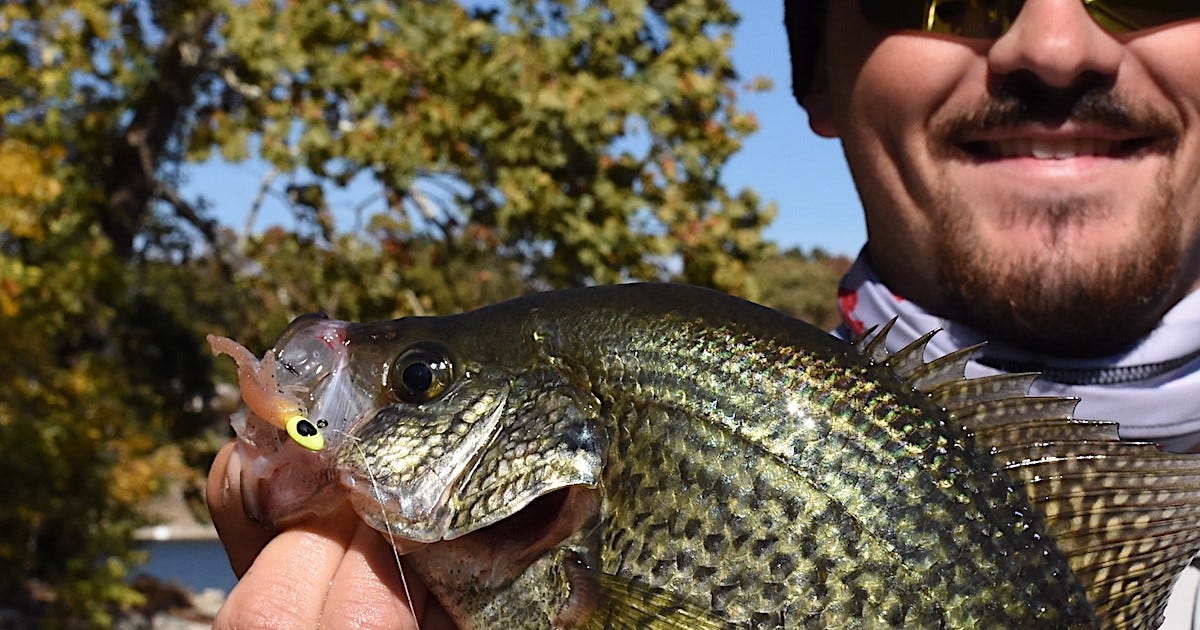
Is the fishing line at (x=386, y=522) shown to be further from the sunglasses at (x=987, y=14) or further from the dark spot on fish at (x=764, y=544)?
the sunglasses at (x=987, y=14)

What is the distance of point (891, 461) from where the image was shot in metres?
1.51

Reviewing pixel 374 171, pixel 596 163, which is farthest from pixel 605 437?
pixel 374 171

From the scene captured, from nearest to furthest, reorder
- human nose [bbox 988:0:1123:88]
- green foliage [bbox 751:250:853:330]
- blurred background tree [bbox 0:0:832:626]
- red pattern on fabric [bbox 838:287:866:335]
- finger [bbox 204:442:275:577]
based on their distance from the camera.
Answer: finger [bbox 204:442:275:577], human nose [bbox 988:0:1123:88], red pattern on fabric [bbox 838:287:866:335], blurred background tree [bbox 0:0:832:626], green foliage [bbox 751:250:853:330]

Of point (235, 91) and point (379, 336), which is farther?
point (235, 91)

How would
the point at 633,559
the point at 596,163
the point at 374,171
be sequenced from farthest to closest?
the point at 374,171
the point at 596,163
the point at 633,559

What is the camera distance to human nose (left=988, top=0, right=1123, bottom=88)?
2277mm

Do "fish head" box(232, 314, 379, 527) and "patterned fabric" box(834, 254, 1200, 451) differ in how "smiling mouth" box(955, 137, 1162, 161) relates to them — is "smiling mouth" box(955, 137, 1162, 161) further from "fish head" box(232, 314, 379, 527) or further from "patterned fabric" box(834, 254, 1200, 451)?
"fish head" box(232, 314, 379, 527)

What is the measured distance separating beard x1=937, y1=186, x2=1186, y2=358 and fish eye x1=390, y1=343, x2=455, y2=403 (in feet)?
4.72

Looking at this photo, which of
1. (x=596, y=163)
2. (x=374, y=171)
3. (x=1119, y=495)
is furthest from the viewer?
(x=374, y=171)

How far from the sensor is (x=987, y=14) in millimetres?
2414

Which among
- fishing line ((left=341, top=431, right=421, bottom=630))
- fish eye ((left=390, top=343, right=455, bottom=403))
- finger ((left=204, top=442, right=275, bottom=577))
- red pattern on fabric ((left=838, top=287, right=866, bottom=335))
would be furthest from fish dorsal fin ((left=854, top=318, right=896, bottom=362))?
red pattern on fabric ((left=838, top=287, right=866, bottom=335))

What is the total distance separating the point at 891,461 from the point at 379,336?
0.82 metres

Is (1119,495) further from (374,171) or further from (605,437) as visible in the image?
(374,171)

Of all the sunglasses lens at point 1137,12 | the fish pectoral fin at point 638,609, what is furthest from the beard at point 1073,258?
the fish pectoral fin at point 638,609
